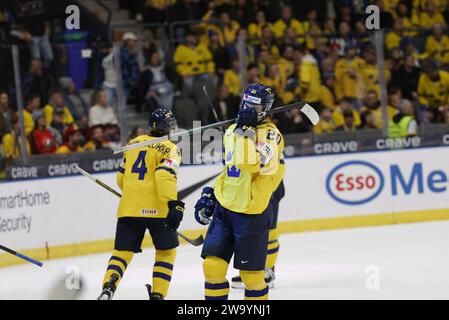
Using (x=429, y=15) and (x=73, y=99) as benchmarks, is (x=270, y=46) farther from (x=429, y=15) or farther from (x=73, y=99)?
(x=429, y=15)

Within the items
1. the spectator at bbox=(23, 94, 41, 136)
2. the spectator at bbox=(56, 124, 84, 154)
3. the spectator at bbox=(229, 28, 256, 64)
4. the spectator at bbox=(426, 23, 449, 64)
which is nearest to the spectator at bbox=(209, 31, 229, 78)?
the spectator at bbox=(229, 28, 256, 64)

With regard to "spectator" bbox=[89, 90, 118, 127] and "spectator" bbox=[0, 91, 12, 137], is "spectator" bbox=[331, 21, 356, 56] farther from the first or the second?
"spectator" bbox=[0, 91, 12, 137]

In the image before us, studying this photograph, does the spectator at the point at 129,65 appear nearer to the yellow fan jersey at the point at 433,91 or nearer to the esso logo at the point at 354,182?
the esso logo at the point at 354,182

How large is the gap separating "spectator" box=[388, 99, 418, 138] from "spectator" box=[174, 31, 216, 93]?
2036mm

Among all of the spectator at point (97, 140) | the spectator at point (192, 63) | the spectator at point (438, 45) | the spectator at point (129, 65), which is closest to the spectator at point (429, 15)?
the spectator at point (438, 45)

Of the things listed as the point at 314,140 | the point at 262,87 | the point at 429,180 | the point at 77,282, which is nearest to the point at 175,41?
the point at 314,140

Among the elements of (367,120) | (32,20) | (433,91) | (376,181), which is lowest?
(376,181)

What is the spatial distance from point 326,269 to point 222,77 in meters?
3.37

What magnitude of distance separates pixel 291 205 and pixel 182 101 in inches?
62.5

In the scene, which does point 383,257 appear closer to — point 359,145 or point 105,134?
point 359,145

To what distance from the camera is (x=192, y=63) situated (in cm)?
1163

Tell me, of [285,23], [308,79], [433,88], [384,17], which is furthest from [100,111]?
[384,17]

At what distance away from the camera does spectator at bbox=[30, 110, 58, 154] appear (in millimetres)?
10500

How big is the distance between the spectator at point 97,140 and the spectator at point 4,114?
3.00ft
